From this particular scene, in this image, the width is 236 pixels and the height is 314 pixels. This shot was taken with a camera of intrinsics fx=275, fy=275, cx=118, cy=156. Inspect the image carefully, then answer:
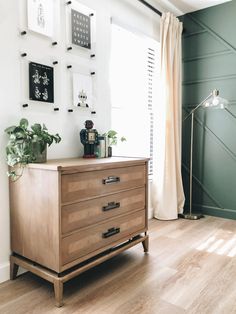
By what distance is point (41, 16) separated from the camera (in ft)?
6.63

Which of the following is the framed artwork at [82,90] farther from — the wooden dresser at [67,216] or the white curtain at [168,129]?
the white curtain at [168,129]

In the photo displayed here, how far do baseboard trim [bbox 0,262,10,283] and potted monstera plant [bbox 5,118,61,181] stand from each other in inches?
24.7

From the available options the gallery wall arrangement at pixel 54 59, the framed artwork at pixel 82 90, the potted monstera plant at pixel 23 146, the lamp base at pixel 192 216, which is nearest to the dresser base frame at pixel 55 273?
the potted monstera plant at pixel 23 146

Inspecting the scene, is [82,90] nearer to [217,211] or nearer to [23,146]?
[23,146]

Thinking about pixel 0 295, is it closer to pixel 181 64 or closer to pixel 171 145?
pixel 171 145

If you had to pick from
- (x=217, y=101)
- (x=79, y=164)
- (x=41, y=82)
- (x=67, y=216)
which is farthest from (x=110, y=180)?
(x=217, y=101)

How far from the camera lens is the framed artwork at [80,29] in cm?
227

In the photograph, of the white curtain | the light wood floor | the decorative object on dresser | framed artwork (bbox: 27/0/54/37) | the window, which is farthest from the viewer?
the white curtain

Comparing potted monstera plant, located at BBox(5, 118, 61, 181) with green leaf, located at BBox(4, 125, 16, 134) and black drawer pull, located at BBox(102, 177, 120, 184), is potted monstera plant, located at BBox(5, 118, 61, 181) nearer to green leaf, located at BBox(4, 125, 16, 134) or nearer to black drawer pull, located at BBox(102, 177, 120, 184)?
green leaf, located at BBox(4, 125, 16, 134)

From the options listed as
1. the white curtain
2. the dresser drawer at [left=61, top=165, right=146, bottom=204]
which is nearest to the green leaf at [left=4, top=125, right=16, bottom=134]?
the dresser drawer at [left=61, top=165, right=146, bottom=204]

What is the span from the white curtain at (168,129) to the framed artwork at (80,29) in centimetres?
107

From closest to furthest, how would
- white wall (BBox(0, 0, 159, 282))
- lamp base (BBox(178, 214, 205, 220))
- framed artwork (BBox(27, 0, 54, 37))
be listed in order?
white wall (BBox(0, 0, 159, 282)) → framed artwork (BBox(27, 0, 54, 37)) → lamp base (BBox(178, 214, 205, 220))

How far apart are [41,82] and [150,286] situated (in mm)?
1616

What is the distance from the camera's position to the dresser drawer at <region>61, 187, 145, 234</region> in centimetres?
164
